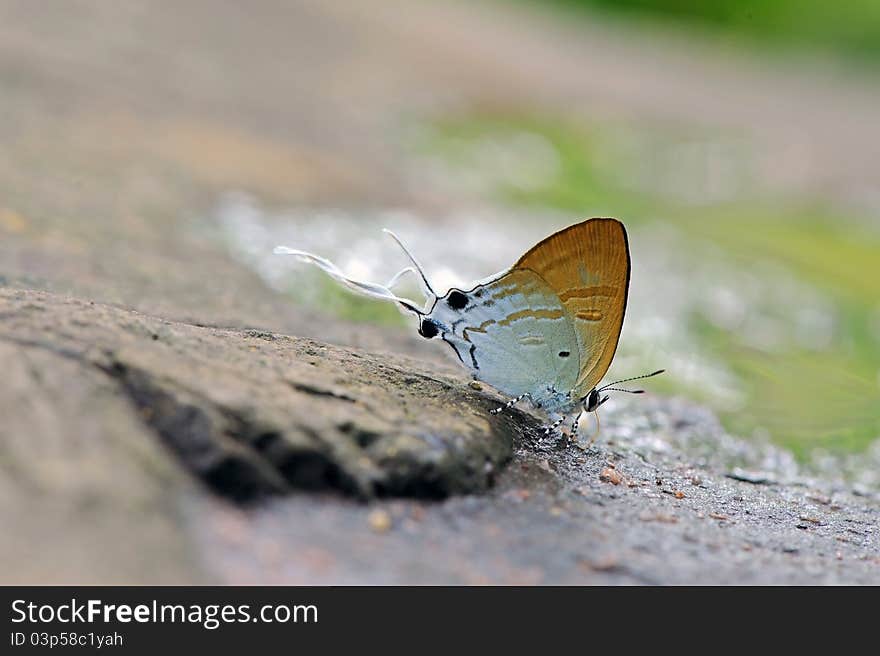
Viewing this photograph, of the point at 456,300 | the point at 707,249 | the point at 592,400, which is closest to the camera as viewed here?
the point at 456,300

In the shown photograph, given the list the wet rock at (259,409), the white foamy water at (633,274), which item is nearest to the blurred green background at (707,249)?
the white foamy water at (633,274)

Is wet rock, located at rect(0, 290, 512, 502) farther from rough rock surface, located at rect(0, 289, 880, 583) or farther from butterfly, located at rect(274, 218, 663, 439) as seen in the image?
butterfly, located at rect(274, 218, 663, 439)

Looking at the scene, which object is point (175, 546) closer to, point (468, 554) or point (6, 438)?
point (6, 438)

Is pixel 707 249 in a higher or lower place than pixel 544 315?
higher

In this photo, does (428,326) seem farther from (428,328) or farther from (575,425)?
(575,425)

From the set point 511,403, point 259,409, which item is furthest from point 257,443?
point 511,403

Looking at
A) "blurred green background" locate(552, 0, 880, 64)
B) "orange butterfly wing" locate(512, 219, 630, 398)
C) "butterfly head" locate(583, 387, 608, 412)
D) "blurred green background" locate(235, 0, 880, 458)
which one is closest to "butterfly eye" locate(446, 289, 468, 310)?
"orange butterfly wing" locate(512, 219, 630, 398)

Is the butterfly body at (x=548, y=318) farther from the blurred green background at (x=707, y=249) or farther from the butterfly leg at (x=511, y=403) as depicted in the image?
the blurred green background at (x=707, y=249)
